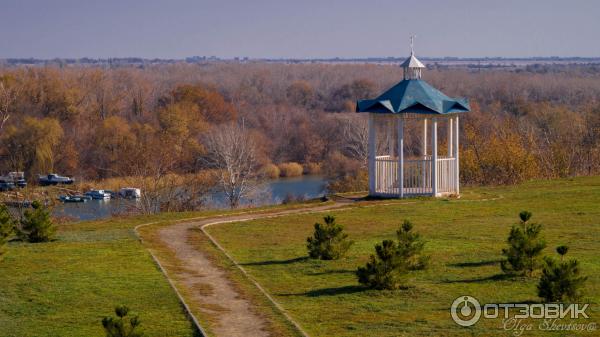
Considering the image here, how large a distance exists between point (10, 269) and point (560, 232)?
9.27m

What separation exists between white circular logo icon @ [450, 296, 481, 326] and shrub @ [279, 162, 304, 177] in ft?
142

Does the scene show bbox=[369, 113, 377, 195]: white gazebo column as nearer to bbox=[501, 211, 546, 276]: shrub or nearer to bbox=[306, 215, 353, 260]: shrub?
bbox=[306, 215, 353, 260]: shrub

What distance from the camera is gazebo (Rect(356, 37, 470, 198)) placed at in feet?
70.2

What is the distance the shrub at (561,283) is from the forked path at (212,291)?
11.0 feet

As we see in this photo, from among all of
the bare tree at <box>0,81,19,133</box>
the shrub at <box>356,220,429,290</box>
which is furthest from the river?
the shrub at <box>356,220,429,290</box>

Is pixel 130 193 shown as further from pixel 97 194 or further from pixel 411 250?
pixel 411 250

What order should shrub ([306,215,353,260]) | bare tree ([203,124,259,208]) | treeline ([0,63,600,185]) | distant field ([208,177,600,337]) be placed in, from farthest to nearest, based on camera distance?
bare tree ([203,124,259,208])
treeline ([0,63,600,185])
shrub ([306,215,353,260])
distant field ([208,177,600,337])

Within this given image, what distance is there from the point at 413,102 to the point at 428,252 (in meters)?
7.25

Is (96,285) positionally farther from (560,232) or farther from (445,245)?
(560,232)

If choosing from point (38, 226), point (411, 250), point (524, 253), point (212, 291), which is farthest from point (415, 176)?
point (212, 291)

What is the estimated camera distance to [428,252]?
1465cm

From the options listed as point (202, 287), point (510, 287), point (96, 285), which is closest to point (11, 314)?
point (96, 285)

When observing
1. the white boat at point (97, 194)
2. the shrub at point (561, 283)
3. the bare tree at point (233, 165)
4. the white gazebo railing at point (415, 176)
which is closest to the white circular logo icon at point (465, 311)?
the shrub at point (561, 283)

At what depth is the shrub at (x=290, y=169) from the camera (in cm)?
5475
